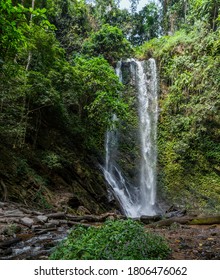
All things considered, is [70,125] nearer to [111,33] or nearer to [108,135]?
[108,135]

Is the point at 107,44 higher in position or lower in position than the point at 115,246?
higher

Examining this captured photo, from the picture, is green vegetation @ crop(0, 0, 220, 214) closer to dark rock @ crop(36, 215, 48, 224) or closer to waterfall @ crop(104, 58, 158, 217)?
waterfall @ crop(104, 58, 158, 217)

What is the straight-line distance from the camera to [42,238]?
514cm

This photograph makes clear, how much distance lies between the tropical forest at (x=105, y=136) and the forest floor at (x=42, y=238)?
3 cm

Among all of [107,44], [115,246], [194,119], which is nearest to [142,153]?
[194,119]

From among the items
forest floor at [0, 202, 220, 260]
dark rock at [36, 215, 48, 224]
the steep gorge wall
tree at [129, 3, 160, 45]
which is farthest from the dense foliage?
dark rock at [36, 215, 48, 224]

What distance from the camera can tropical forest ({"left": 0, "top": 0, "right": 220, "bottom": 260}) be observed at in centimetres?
447

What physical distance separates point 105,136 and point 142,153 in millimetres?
3377

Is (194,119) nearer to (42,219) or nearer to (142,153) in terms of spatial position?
(142,153)

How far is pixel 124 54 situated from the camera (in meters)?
23.8

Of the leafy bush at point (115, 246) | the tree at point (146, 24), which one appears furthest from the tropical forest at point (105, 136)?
the tree at point (146, 24)

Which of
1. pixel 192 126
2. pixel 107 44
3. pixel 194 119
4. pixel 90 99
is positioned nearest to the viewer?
pixel 90 99

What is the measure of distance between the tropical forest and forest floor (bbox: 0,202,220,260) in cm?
3

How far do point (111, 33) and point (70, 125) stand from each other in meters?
12.3
